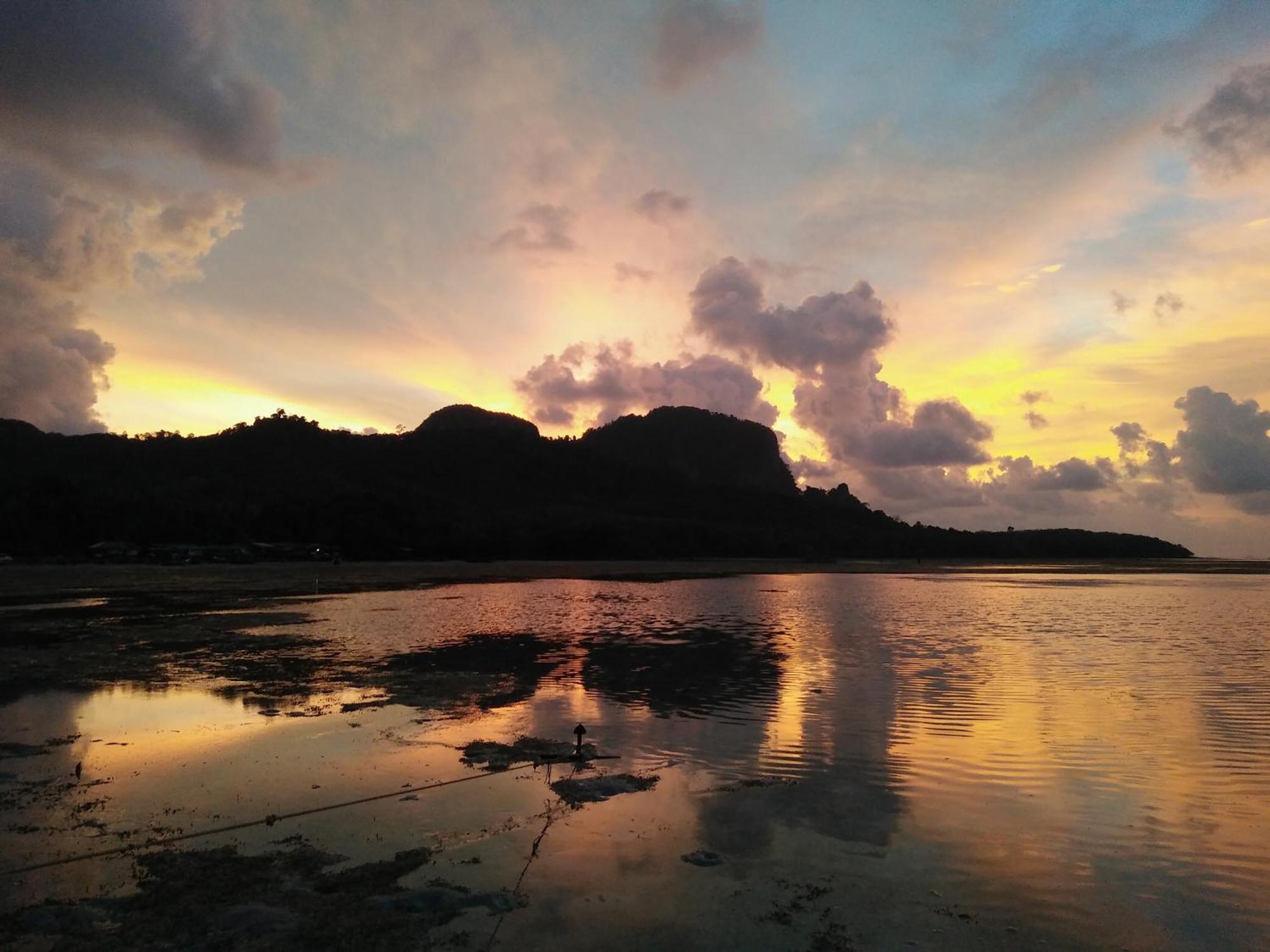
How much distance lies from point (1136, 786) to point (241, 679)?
22.2 metres

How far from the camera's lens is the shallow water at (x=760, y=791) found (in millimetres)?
8406

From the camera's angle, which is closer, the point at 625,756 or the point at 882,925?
the point at 882,925

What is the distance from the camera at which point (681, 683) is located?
73.7ft

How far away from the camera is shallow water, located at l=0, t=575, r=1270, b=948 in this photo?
841 cm

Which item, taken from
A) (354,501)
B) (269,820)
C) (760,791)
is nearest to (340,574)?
(354,501)

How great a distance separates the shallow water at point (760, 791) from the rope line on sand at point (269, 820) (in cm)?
20

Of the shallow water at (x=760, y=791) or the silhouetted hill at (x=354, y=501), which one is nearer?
the shallow water at (x=760, y=791)

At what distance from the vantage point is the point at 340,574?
86.1m

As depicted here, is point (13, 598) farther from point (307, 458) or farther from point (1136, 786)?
point (307, 458)

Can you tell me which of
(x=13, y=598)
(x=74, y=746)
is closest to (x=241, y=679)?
(x=74, y=746)

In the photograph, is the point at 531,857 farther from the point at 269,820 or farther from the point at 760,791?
the point at 760,791

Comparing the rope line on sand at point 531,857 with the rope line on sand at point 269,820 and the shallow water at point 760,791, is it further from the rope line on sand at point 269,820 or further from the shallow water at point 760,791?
the rope line on sand at point 269,820

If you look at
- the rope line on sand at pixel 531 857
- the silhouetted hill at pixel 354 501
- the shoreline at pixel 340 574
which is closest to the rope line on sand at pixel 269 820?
the rope line on sand at pixel 531 857

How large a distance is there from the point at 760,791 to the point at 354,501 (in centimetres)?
11715
